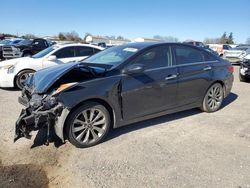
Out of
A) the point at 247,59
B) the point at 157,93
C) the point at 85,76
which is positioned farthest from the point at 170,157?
the point at 247,59

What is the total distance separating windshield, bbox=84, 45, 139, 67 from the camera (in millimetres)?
4484

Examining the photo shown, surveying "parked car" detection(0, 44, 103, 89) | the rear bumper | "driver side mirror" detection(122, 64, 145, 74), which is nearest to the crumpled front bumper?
"driver side mirror" detection(122, 64, 145, 74)

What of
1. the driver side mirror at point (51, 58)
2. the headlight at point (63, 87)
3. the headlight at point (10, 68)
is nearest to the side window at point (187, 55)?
the headlight at point (63, 87)

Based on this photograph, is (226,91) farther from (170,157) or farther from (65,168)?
(65,168)

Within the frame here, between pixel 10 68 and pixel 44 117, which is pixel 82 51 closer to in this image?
pixel 10 68

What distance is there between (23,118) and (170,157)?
7.18ft

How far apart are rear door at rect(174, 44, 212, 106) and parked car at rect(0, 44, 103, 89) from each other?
4566mm

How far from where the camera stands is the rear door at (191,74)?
4.99m

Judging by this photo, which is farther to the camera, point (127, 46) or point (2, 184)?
point (127, 46)

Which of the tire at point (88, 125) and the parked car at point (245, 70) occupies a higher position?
the parked car at point (245, 70)

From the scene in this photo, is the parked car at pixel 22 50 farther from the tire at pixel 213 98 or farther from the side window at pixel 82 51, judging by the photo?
the tire at pixel 213 98

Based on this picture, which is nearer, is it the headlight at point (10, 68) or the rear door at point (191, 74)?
the rear door at point (191, 74)

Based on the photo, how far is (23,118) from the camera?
3.68 m

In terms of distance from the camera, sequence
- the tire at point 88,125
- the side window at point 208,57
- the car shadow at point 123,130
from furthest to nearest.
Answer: the side window at point 208,57
the car shadow at point 123,130
the tire at point 88,125
